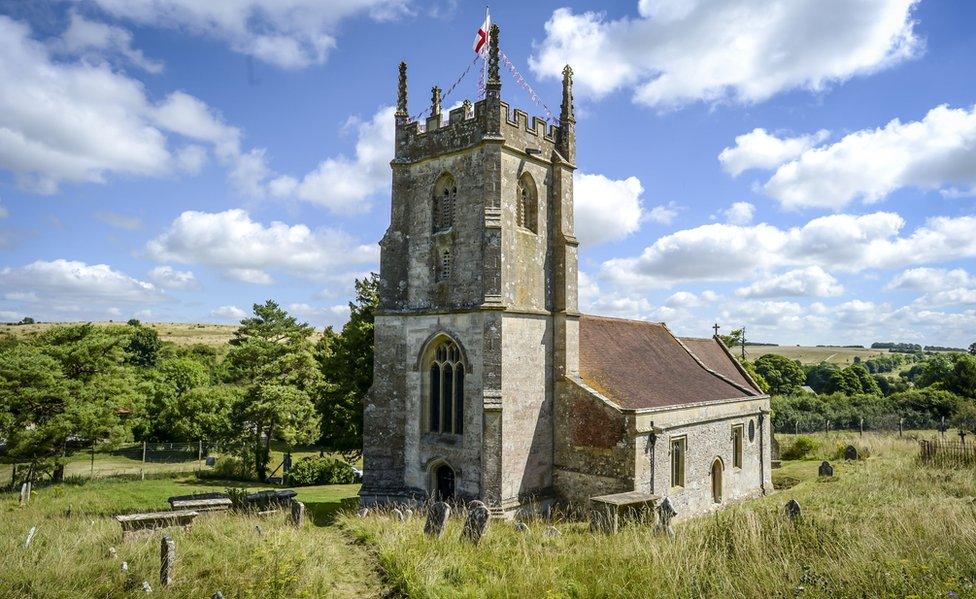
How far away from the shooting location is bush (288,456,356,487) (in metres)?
28.3

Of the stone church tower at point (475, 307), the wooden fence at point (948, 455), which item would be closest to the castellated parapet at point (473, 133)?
the stone church tower at point (475, 307)

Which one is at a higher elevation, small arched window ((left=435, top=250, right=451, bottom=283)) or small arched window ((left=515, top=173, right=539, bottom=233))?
small arched window ((left=515, top=173, right=539, bottom=233))

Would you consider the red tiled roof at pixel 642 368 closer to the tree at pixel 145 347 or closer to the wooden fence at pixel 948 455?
the wooden fence at pixel 948 455

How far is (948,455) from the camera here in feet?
73.4

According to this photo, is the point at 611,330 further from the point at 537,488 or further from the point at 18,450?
the point at 18,450

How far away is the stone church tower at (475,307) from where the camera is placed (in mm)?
17797

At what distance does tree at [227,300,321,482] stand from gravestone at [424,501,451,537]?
63.6 ft

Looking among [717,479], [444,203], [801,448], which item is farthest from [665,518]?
[801,448]

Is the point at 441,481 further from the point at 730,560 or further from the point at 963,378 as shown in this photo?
the point at 963,378

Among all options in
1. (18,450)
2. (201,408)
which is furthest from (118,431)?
(201,408)

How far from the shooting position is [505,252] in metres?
18.0

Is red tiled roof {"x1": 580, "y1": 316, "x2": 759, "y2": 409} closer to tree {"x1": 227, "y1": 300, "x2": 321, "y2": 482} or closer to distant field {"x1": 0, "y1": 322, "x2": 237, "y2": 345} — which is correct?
tree {"x1": 227, "y1": 300, "x2": 321, "y2": 482}

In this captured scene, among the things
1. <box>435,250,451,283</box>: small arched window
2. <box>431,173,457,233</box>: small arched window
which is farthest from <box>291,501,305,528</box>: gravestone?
<box>431,173,457,233</box>: small arched window

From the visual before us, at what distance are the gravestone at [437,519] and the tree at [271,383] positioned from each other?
1938 cm
